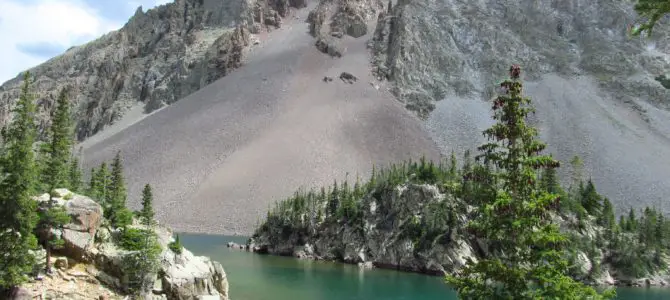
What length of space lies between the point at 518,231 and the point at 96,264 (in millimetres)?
25518

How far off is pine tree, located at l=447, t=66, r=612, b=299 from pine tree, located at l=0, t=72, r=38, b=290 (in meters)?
21.6

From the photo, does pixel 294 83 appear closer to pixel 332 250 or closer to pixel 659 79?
pixel 332 250

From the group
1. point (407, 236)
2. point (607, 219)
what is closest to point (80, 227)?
point (407, 236)

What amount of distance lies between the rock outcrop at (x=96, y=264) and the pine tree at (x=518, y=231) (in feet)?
74.3

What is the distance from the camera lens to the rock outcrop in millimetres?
29156

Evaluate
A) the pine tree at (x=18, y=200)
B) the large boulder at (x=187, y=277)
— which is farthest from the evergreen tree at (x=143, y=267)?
the pine tree at (x=18, y=200)

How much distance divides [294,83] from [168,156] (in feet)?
192

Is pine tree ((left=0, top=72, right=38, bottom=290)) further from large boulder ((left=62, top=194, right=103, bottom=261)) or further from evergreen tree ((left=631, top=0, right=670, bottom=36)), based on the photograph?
evergreen tree ((left=631, top=0, right=670, bottom=36))

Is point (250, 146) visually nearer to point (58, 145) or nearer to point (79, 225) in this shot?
point (58, 145)

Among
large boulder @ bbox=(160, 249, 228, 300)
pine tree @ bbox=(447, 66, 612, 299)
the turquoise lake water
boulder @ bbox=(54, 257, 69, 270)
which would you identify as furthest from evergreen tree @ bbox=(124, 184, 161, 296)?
pine tree @ bbox=(447, 66, 612, 299)

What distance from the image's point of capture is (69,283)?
1137 inches

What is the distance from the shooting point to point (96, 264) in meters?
31.2

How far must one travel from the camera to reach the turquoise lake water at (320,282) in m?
56.4

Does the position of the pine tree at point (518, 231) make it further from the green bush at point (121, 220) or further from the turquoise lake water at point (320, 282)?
the turquoise lake water at point (320, 282)
